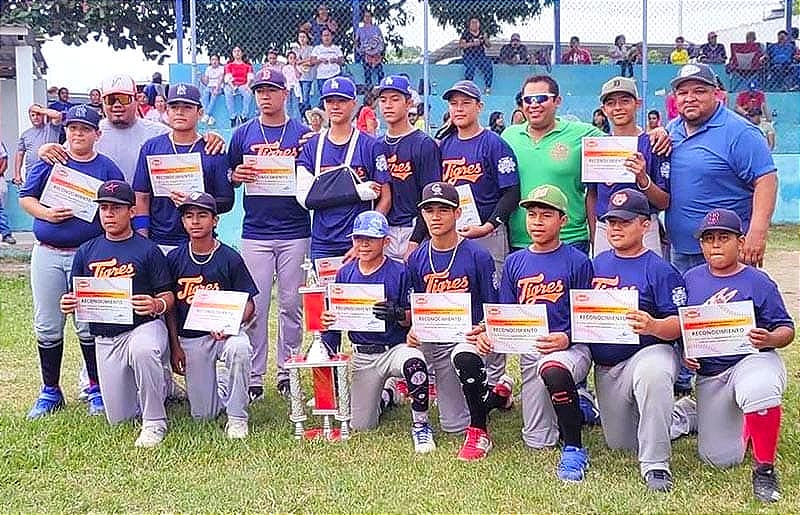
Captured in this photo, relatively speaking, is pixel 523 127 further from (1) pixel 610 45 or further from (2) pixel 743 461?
(1) pixel 610 45

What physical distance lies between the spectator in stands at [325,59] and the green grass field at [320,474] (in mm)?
10650

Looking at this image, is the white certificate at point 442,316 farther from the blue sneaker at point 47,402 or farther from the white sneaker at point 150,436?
the blue sneaker at point 47,402

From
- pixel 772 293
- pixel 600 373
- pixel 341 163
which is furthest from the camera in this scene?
pixel 341 163

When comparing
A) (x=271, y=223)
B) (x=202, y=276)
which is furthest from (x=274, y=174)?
(x=202, y=276)

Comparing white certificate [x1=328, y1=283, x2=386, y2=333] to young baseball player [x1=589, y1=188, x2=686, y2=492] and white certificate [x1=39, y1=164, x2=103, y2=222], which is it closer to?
young baseball player [x1=589, y1=188, x2=686, y2=492]

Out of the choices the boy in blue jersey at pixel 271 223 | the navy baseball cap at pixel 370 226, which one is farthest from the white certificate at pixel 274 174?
the navy baseball cap at pixel 370 226

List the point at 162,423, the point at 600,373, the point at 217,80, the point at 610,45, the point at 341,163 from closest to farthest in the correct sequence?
the point at 600,373 → the point at 162,423 → the point at 341,163 → the point at 217,80 → the point at 610,45

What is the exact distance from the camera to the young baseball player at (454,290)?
552 cm

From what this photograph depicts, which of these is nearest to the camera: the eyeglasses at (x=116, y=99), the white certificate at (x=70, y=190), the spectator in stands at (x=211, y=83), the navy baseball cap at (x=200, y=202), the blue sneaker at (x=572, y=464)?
the blue sneaker at (x=572, y=464)

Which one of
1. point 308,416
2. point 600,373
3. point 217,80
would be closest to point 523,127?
point 600,373

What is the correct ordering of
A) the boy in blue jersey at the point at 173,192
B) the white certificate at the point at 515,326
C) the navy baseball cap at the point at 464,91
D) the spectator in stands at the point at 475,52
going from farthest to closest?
the spectator in stands at the point at 475,52, the boy in blue jersey at the point at 173,192, the navy baseball cap at the point at 464,91, the white certificate at the point at 515,326

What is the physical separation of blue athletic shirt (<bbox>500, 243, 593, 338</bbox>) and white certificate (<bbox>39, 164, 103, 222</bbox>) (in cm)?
268

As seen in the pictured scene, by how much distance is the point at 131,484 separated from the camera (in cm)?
502

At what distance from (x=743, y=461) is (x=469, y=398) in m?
1.50
